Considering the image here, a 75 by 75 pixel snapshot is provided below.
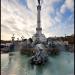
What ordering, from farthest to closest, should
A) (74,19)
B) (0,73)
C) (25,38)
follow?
1. (25,38)
2. (74,19)
3. (0,73)

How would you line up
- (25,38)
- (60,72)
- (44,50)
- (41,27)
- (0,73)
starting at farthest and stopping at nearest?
(41,27)
(25,38)
(44,50)
(60,72)
(0,73)

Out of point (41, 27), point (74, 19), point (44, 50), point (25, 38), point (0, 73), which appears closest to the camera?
point (0, 73)

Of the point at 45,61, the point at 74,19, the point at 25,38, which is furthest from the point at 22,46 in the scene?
the point at 74,19

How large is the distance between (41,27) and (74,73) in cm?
Answer: 270

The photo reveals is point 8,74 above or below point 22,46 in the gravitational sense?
below

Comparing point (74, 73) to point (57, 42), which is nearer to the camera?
point (74, 73)

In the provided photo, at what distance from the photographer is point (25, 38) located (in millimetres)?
4168

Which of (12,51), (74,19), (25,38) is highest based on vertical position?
(74,19)

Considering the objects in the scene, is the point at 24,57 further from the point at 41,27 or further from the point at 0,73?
the point at 41,27

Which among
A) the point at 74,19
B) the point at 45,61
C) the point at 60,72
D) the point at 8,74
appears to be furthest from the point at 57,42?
the point at 8,74

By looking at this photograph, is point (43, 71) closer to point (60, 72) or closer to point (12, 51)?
point (60, 72)

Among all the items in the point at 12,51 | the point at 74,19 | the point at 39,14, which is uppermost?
the point at 39,14

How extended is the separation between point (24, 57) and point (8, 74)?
45.3 inches

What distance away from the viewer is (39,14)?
5133mm
